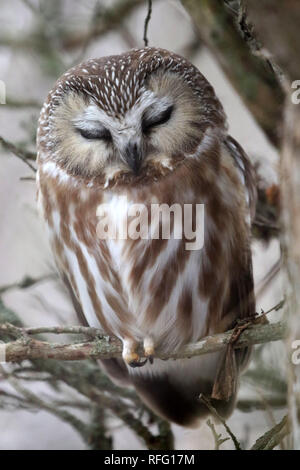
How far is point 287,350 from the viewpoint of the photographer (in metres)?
1.29

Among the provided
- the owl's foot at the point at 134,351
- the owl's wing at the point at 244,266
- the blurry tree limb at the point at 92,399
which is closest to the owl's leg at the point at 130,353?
the owl's foot at the point at 134,351

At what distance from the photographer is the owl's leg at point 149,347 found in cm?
233

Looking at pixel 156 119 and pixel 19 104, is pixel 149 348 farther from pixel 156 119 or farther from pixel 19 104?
pixel 19 104

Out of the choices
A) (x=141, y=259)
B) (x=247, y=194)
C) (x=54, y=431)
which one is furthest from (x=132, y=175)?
(x=54, y=431)

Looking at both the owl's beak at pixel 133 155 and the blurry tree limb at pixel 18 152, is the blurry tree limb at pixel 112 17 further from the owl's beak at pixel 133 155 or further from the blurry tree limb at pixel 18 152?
the owl's beak at pixel 133 155

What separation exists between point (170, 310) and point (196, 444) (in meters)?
0.47

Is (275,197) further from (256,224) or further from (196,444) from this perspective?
(196,444)

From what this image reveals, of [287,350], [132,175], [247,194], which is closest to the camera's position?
[287,350]

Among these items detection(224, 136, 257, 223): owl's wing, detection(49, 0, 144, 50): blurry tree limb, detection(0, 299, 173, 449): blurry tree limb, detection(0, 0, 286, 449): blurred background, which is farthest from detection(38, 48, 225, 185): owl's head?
detection(49, 0, 144, 50): blurry tree limb

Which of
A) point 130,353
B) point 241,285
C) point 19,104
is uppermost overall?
point 19,104

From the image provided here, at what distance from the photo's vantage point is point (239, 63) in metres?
1.98

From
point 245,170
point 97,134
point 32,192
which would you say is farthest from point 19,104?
point 32,192

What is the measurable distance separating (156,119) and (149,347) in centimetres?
79
